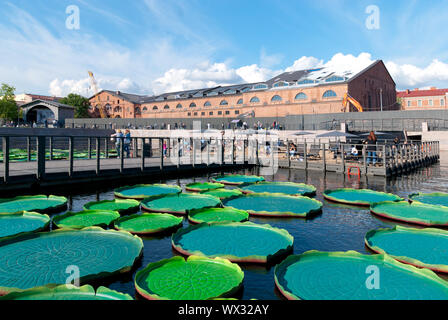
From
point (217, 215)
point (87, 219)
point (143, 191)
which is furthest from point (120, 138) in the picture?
point (217, 215)

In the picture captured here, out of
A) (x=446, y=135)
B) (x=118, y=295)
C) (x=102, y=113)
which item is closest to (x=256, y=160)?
(x=118, y=295)

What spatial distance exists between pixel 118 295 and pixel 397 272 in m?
4.27

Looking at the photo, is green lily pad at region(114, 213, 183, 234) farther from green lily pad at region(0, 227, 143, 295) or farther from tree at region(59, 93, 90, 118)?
tree at region(59, 93, 90, 118)

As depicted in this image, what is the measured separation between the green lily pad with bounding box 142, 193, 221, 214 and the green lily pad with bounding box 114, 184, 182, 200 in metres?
0.50

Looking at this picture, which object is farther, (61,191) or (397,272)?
(61,191)

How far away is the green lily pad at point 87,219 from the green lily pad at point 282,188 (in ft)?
18.4

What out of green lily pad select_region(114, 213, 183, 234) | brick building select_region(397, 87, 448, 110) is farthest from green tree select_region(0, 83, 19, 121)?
brick building select_region(397, 87, 448, 110)

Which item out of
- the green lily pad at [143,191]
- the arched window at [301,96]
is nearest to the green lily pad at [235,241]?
the green lily pad at [143,191]

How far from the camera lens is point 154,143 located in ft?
120

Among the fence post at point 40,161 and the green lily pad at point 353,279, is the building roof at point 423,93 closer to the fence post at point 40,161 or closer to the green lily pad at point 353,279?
the green lily pad at point 353,279

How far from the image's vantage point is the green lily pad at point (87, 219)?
24.1 ft

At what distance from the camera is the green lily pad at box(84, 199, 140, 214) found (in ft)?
29.1

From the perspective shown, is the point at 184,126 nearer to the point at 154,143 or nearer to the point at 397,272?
the point at 154,143
